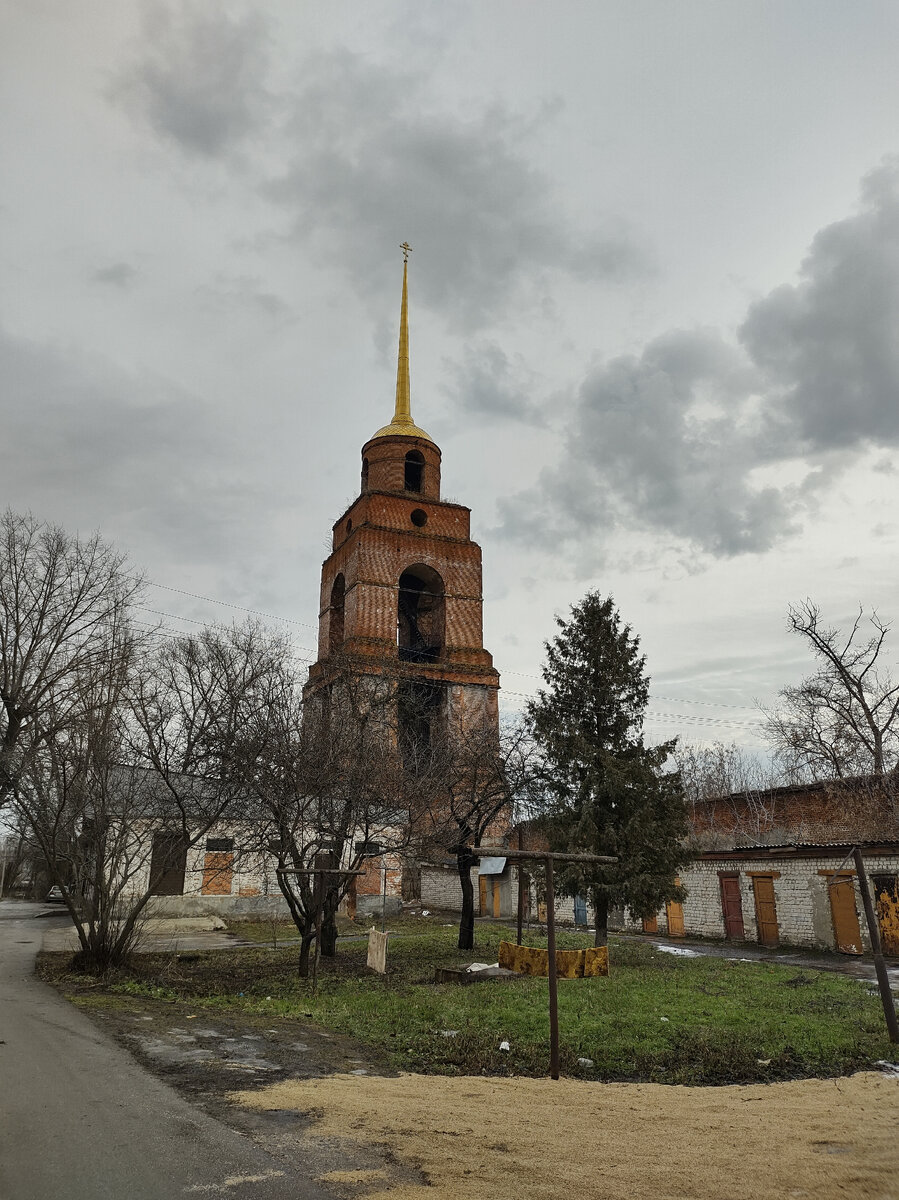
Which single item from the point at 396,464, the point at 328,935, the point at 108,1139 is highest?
the point at 396,464

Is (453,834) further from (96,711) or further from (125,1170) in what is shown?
(125,1170)

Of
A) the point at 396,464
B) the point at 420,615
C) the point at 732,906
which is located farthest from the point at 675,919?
the point at 396,464

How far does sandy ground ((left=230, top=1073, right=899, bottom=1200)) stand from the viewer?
500 cm

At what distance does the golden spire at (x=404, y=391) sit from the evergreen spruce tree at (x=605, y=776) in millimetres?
21671

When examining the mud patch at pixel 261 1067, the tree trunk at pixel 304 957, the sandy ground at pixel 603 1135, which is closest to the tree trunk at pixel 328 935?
the tree trunk at pixel 304 957

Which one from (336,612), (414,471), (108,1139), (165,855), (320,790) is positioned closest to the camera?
(108,1139)

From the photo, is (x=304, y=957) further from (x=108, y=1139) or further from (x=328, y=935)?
(x=108, y=1139)

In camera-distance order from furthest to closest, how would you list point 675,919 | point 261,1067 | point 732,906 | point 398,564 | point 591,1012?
1. point 398,564
2. point 675,919
3. point 732,906
4. point 591,1012
5. point 261,1067

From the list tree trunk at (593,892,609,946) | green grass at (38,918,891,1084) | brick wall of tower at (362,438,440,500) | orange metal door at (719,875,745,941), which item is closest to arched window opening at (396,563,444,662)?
brick wall of tower at (362,438,440,500)

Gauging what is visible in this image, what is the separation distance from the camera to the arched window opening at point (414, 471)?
40.8 m

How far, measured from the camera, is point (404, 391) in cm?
4375

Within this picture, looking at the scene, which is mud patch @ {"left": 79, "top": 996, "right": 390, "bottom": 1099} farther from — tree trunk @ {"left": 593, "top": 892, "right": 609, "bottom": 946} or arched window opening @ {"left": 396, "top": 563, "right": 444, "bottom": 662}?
arched window opening @ {"left": 396, "top": 563, "right": 444, "bottom": 662}

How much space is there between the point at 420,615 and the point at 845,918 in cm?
2407

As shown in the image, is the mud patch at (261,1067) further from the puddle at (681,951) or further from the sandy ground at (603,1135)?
the puddle at (681,951)
